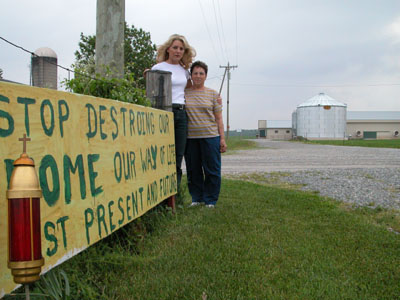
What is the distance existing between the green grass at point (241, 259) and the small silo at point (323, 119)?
55.3 meters

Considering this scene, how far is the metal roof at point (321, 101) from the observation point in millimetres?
58594

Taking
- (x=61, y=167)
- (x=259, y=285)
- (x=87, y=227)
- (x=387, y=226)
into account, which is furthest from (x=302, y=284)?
(x=387, y=226)

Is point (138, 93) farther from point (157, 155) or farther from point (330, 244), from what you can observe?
point (330, 244)

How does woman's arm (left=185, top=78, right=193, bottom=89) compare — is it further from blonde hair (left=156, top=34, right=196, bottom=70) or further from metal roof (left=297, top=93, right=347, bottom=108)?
metal roof (left=297, top=93, right=347, bottom=108)

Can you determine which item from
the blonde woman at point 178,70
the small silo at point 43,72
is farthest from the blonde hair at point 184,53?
the small silo at point 43,72

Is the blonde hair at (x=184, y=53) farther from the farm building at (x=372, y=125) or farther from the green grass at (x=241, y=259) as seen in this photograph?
the farm building at (x=372, y=125)

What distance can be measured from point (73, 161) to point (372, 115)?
78391 millimetres

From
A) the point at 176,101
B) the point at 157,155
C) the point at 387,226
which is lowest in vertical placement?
the point at 387,226

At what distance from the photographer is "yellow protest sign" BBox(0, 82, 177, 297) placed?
1.52 meters

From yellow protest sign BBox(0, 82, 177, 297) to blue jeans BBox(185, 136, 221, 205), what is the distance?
60.6 inches

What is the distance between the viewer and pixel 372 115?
72250 mm

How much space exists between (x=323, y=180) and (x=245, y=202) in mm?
3584

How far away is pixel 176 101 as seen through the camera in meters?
4.33

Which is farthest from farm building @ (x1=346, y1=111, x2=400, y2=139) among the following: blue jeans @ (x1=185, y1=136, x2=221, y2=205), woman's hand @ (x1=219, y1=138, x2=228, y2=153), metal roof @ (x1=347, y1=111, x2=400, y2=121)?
blue jeans @ (x1=185, y1=136, x2=221, y2=205)
